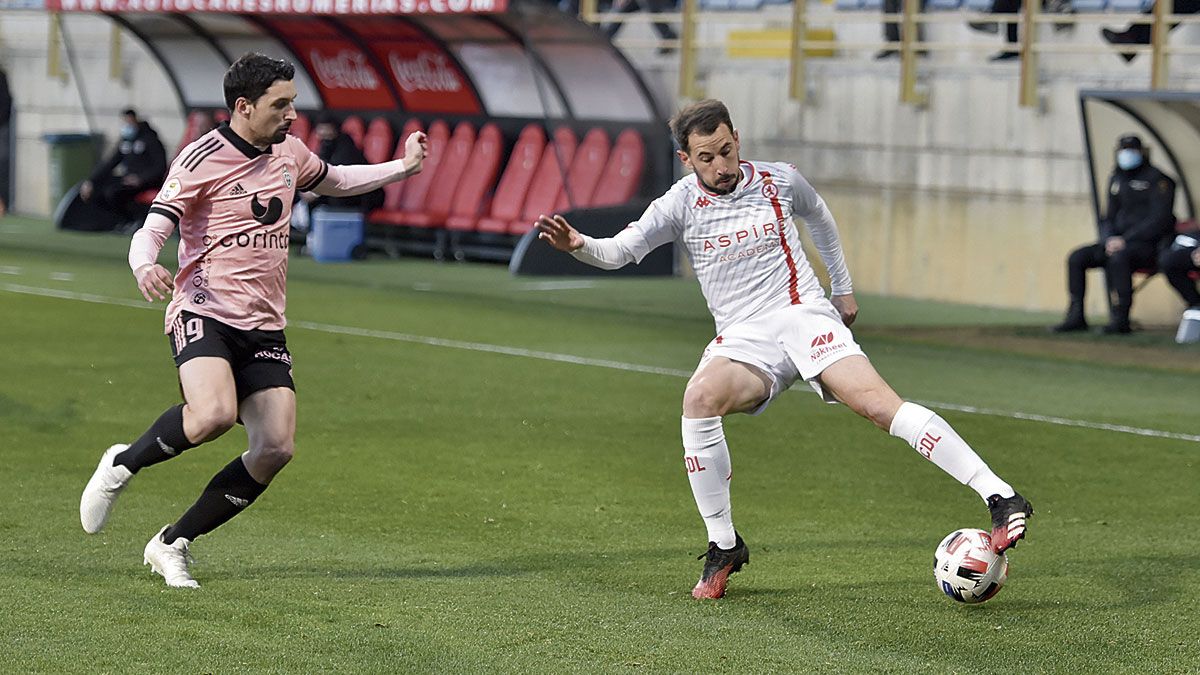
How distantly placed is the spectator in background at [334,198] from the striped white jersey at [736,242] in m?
16.6

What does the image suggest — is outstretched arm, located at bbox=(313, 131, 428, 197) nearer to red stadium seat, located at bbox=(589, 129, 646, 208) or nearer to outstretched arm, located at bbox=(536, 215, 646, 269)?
outstretched arm, located at bbox=(536, 215, 646, 269)

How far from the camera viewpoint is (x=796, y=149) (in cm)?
2116

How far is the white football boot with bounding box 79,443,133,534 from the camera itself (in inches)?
276

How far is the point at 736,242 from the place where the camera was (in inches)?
281

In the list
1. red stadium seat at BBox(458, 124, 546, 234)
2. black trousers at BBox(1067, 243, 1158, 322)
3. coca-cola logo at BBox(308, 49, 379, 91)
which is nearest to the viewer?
black trousers at BBox(1067, 243, 1158, 322)

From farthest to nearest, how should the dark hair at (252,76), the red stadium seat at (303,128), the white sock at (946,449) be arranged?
1. the red stadium seat at (303,128)
2. the dark hair at (252,76)
3. the white sock at (946,449)

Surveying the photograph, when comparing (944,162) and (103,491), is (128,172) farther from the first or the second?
(103,491)

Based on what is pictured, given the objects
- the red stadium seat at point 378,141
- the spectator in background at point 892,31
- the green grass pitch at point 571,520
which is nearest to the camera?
the green grass pitch at point 571,520

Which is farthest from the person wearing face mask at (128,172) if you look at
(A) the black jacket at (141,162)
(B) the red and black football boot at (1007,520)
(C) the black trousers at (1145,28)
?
(B) the red and black football boot at (1007,520)

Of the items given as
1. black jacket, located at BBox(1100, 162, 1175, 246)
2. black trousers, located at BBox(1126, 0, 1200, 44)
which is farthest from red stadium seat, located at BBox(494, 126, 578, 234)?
black jacket, located at BBox(1100, 162, 1175, 246)

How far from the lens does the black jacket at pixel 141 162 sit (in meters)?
26.4

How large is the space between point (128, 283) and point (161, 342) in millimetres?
5122

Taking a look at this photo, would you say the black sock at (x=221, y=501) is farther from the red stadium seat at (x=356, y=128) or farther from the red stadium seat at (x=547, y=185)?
the red stadium seat at (x=356, y=128)

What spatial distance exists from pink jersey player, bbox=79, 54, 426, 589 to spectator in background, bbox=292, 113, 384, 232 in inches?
654
